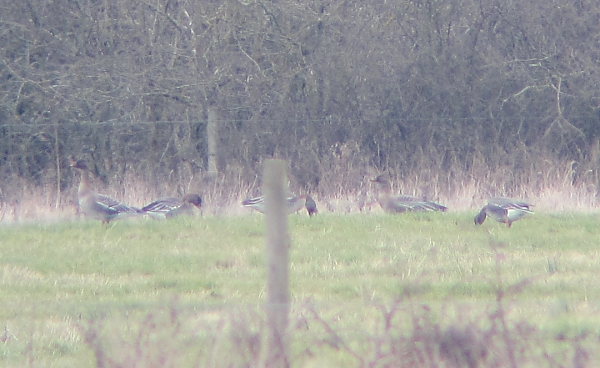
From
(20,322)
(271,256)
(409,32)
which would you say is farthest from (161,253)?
(409,32)

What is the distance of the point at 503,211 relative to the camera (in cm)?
1087

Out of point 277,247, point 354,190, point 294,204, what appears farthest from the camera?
point 354,190

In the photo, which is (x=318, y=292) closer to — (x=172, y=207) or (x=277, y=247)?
(x=277, y=247)

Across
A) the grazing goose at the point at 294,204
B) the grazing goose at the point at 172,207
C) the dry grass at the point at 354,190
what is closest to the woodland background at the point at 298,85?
the dry grass at the point at 354,190

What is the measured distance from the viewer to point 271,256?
15.1 ft

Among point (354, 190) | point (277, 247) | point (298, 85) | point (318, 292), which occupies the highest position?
point (298, 85)

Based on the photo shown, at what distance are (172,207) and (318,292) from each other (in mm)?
4873

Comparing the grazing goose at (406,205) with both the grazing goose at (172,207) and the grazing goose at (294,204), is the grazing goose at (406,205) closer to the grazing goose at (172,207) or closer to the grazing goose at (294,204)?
the grazing goose at (294,204)

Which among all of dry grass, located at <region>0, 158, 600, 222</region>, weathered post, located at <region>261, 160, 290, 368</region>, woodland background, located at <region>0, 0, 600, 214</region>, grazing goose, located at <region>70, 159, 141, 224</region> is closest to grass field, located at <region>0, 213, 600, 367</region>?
weathered post, located at <region>261, 160, 290, 368</region>

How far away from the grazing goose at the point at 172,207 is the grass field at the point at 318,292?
73 centimetres

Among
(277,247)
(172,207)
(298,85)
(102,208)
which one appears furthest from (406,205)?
(277,247)

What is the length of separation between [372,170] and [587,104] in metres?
5.01

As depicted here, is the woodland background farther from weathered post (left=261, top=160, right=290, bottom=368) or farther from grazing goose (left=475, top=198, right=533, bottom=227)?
weathered post (left=261, top=160, right=290, bottom=368)

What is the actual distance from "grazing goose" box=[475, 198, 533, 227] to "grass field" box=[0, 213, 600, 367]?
155 millimetres
